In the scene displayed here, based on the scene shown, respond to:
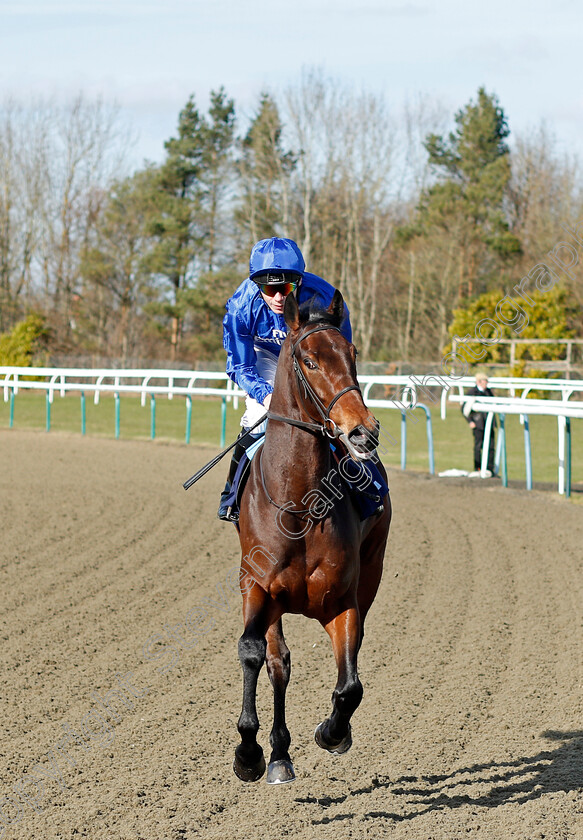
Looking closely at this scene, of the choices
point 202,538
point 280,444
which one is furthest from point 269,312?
point 202,538

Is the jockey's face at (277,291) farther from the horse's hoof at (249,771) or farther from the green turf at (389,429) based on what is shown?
the green turf at (389,429)

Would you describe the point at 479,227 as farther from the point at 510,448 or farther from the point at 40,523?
the point at 40,523

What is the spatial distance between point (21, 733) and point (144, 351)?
3892cm

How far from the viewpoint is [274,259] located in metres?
3.88

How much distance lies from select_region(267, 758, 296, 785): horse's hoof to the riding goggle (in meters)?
1.89

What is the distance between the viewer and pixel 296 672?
17.6ft

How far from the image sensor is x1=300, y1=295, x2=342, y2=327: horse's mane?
138 inches

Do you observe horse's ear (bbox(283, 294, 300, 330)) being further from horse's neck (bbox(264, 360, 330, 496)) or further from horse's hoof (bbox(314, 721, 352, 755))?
horse's hoof (bbox(314, 721, 352, 755))

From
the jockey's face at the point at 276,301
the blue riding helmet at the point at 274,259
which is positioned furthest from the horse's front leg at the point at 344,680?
the blue riding helmet at the point at 274,259

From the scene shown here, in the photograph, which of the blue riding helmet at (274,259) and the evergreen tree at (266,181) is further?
the evergreen tree at (266,181)

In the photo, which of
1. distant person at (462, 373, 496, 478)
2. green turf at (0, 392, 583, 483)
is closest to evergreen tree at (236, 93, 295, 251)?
green turf at (0, 392, 583, 483)

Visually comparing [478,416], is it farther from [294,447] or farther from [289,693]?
[294,447]

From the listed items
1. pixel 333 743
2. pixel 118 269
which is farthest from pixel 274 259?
pixel 118 269

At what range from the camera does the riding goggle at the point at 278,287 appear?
3.93 metres
